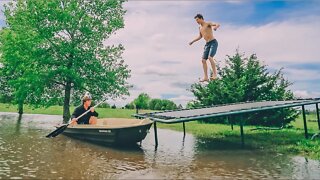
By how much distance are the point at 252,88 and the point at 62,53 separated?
16237 millimetres

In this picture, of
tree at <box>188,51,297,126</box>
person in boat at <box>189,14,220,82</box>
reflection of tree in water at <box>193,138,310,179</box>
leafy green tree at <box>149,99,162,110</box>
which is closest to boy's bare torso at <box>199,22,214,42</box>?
person in boat at <box>189,14,220,82</box>

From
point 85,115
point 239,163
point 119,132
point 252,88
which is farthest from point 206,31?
point 252,88

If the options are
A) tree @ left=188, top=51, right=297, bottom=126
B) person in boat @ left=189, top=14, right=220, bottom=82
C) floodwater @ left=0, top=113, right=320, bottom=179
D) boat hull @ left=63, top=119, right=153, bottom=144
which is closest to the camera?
floodwater @ left=0, top=113, right=320, bottom=179

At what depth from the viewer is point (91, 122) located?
18.8 m

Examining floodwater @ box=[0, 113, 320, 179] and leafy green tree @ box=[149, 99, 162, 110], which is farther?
leafy green tree @ box=[149, 99, 162, 110]

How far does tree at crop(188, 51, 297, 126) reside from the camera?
26.2 metres

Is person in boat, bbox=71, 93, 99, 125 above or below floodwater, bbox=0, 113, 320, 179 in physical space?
above

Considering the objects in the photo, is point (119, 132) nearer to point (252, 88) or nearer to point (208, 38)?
point (208, 38)

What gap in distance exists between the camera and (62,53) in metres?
27.9

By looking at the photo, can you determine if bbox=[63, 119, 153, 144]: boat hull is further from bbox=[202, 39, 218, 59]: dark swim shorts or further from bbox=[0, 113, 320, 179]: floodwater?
bbox=[202, 39, 218, 59]: dark swim shorts

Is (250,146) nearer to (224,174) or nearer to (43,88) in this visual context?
(224,174)

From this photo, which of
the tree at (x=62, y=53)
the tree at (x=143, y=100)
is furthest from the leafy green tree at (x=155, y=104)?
the tree at (x=62, y=53)

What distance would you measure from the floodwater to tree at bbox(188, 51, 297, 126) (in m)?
11.3

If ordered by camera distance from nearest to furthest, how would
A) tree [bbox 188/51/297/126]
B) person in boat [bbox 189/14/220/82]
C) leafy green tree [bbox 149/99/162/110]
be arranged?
person in boat [bbox 189/14/220/82] → tree [bbox 188/51/297/126] → leafy green tree [bbox 149/99/162/110]
